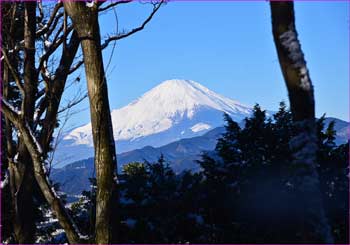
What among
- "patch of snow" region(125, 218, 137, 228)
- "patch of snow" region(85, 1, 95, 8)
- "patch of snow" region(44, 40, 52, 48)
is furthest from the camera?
"patch of snow" region(125, 218, 137, 228)

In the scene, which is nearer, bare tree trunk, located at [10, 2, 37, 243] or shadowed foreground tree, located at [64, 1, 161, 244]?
shadowed foreground tree, located at [64, 1, 161, 244]

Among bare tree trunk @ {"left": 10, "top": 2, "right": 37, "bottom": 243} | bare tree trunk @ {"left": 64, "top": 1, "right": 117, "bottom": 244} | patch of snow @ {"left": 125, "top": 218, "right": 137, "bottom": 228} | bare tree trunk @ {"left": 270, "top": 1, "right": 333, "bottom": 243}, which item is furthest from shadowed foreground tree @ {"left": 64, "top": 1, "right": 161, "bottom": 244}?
patch of snow @ {"left": 125, "top": 218, "right": 137, "bottom": 228}

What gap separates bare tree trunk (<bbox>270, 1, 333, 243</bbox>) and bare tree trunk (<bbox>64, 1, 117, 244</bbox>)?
6.54ft

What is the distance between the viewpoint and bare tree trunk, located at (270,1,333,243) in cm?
338

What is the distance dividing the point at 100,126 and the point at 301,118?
7.08 feet

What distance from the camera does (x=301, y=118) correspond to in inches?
136

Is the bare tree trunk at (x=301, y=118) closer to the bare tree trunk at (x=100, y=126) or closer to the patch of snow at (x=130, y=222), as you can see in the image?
the bare tree trunk at (x=100, y=126)

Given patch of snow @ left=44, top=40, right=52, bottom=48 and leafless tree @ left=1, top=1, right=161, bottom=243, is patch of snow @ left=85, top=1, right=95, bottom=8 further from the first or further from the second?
patch of snow @ left=44, top=40, right=52, bottom=48

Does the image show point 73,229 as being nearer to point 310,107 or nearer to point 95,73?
point 95,73

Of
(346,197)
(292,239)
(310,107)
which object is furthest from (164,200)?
(310,107)

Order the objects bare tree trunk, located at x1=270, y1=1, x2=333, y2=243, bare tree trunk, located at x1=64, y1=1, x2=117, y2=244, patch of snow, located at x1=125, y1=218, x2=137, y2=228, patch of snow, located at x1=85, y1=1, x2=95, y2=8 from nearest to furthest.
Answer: bare tree trunk, located at x1=270, y1=1, x2=333, y2=243 < bare tree trunk, located at x1=64, y1=1, x2=117, y2=244 < patch of snow, located at x1=85, y1=1, x2=95, y2=8 < patch of snow, located at x1=125, y1=218, x2=137, y2=228

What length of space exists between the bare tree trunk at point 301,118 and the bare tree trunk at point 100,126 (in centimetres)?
199

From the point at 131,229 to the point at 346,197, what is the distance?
398 centimetres

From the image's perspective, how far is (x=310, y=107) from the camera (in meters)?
3.45
